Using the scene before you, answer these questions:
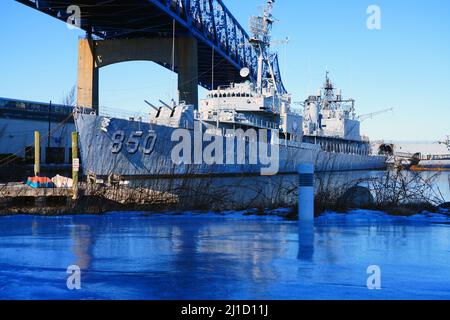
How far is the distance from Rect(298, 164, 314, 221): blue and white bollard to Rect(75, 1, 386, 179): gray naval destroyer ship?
336 centimetres

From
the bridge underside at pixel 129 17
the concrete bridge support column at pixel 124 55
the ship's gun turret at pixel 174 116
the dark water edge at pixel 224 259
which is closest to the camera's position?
the dark water edge at pixel 224 259

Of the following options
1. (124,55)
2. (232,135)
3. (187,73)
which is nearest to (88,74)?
(124,55)

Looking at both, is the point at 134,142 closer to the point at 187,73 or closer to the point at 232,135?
the point at 232,135

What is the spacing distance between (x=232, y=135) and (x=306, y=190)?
1152 inches

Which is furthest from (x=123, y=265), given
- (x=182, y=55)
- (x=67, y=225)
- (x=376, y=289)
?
(x=182, y=55)

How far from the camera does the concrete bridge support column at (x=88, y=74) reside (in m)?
40.5

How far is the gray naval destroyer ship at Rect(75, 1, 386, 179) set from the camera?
2553 centimetres

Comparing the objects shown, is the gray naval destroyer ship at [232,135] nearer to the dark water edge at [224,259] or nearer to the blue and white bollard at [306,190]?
the blue and white bollard at [306,190]

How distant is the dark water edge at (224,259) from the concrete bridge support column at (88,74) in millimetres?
33275

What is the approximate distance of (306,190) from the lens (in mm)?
7844

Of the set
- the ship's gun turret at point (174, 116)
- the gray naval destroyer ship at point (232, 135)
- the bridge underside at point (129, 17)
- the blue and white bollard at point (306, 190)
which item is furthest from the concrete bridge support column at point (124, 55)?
the blue and white bollard at point (306, 190)

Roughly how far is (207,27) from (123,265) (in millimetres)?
50044

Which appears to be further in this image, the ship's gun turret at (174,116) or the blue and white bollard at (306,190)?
the ship's gun turret at (174,116)

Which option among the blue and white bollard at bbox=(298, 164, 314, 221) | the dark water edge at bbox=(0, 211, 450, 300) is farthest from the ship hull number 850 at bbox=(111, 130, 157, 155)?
the blue and white bollard at bbox=(298, 164, 314, 221)
